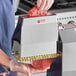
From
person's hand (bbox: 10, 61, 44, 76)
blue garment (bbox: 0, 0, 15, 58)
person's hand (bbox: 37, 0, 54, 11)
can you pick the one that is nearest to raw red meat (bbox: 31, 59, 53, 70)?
person's hand (bbox: 10, 61, 44, 76)

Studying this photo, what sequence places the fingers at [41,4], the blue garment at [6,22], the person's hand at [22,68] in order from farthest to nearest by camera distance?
1. the blue garment at [6,22]
2. the person's hand at [22,68]
3. the fingers at [41,4]

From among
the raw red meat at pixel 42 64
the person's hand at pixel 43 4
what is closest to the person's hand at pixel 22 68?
the raw red meat at pixel 42 64

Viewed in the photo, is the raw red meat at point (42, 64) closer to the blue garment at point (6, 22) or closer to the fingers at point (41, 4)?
the fingers at point (41, 4)

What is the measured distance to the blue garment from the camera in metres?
1.73

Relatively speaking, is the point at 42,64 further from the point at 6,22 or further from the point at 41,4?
the point at 6,22

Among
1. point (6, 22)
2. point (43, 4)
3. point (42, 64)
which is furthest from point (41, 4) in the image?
point (6, 22)

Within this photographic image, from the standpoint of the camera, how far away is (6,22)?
5.77ft

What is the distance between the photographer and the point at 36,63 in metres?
1.37

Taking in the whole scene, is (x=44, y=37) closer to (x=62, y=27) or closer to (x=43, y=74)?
(x=62, y=27)

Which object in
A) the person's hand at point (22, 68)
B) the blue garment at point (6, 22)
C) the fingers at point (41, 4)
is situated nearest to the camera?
the fingers at point (41, 4)

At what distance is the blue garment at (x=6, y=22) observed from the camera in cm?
173

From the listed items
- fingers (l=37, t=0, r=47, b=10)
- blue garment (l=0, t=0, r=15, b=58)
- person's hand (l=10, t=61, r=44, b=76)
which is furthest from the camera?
blue garment (l=0, t=0, r=15, b=58)

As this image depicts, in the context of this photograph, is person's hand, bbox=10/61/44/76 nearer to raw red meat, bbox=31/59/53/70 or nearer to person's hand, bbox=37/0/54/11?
raw red meat, bbox=31/59/53/70

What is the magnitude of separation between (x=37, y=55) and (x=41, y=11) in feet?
0.65
